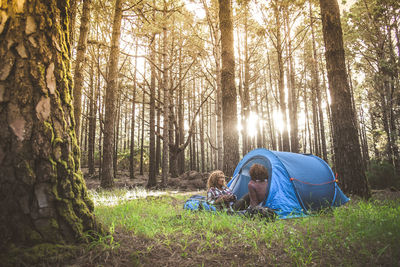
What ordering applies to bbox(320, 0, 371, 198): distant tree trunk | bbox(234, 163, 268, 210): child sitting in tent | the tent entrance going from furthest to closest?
the tent entrance, bbox(320, 0, 371, 198): distant tree trunk, bbox(234, 163, 268, 210): child sitting in tent

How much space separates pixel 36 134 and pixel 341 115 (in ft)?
21.7

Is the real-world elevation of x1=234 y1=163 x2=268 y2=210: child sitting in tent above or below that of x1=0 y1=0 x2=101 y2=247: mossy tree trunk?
below

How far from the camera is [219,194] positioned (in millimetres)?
5020

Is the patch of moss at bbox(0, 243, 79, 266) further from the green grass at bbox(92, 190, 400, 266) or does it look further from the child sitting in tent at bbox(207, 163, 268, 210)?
the child sitting in tent at bbox(207, 163, 268, 210)

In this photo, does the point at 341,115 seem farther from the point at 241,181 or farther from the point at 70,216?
the point at 70,216

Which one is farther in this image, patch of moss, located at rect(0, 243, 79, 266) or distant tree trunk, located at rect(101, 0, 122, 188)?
distant tree trunk, located at rect(101, 0, 122, 188)

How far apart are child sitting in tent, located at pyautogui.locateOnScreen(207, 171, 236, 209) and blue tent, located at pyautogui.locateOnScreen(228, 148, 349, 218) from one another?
802 mm

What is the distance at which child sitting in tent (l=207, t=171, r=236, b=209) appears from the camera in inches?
187

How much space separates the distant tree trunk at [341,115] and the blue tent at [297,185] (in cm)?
61

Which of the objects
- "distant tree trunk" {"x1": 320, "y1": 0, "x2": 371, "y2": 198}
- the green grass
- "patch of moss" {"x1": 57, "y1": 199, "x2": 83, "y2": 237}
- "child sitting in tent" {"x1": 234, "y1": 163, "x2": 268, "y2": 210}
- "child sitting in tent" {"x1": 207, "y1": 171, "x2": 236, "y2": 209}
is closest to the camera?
"patch of moss" {"x1": 57, "y1": 199, "x2": 83, "y2": 237}

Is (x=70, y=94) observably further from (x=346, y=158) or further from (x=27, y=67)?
(x=346, y=158)

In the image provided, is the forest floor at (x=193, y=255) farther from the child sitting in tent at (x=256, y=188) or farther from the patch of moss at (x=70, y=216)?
the child sitting in tent at (x=256, y=188)

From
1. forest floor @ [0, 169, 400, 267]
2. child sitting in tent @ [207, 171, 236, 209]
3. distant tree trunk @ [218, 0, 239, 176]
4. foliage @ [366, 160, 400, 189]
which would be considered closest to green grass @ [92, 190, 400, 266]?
forest floor @ [0, 169, 400, 267]

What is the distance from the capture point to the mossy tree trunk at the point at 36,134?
154 cm
